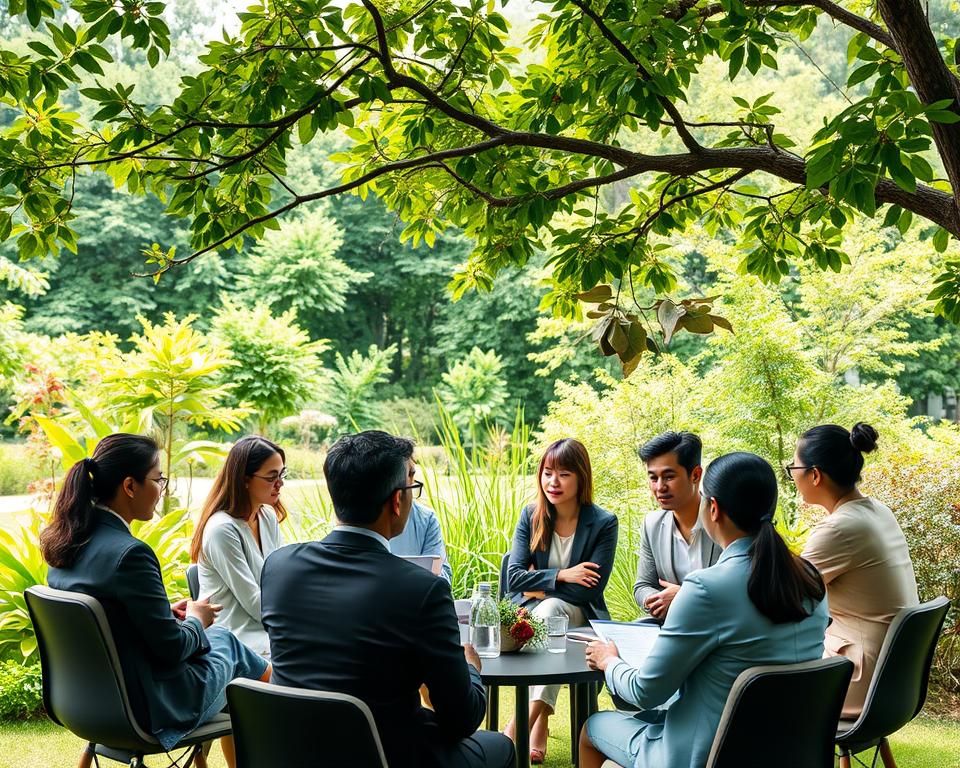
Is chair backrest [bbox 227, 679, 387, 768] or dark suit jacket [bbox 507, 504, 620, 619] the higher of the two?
chair backrest [bbox 227, 679, 387, 768]

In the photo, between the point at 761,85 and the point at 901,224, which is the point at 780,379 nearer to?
the point at 901,224

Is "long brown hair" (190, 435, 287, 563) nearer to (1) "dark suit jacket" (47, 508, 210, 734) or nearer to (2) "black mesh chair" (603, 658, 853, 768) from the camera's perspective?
(1) "dark suit jacket" (47, 508, 210, 734)

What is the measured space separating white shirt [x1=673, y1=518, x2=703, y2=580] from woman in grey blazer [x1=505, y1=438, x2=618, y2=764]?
0.32 m

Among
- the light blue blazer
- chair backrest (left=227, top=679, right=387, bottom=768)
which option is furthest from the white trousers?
chair backrest (left=227, top=679, right=387, bottom=768)

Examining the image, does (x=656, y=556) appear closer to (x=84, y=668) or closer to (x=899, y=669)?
(x=899, y=669)

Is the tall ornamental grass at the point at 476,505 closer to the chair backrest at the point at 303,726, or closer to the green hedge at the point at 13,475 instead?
the chair backrest at the point at 303,726

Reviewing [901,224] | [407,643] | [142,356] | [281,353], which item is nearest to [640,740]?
[407,643]

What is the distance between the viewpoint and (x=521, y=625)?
291 centimetres

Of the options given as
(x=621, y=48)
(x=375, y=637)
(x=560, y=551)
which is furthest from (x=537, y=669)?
(x=621, y=48)

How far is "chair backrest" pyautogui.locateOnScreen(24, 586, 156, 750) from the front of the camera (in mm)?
2479

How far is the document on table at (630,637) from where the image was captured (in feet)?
8.63

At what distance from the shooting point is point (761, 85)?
2139cm

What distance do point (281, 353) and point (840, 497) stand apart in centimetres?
1071

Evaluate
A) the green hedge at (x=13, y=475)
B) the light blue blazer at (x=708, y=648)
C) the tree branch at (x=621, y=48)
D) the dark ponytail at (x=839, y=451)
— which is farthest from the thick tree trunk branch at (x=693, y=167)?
the green hedge at (x=13, y=475)
